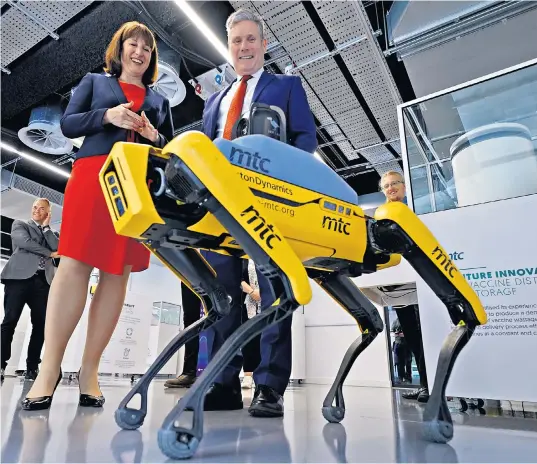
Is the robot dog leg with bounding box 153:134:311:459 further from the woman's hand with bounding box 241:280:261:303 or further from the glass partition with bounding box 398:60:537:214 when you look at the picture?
the woman's hand with bounding box 241:280:261:303

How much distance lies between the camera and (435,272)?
833mm

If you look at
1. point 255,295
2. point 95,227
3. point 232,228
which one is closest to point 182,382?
point 255,295

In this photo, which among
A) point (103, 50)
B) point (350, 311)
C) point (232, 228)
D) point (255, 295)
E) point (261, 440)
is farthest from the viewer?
point (103, 50)

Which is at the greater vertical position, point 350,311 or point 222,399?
point 350,311

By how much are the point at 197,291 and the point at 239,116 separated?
55cm

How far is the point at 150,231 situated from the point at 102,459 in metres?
0.32

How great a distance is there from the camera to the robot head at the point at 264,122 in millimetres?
861

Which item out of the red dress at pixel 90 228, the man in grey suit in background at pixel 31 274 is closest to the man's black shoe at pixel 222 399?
the red dress at pixel 90 228

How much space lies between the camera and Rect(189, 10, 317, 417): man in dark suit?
1125 mm

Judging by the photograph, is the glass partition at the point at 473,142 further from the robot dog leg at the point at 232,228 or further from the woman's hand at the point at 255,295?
the woman's hand at the point at 255,295

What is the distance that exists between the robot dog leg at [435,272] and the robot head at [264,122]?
27 cm

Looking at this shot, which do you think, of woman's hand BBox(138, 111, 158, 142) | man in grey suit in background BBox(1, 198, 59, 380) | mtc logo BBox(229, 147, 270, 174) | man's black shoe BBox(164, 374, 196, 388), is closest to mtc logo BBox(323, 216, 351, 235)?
mtc logo BBox(229, 147, 270, 174)

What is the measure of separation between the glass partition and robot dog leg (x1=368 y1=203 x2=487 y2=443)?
84 cm

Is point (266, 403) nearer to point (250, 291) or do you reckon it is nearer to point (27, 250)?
point (250, 291)
